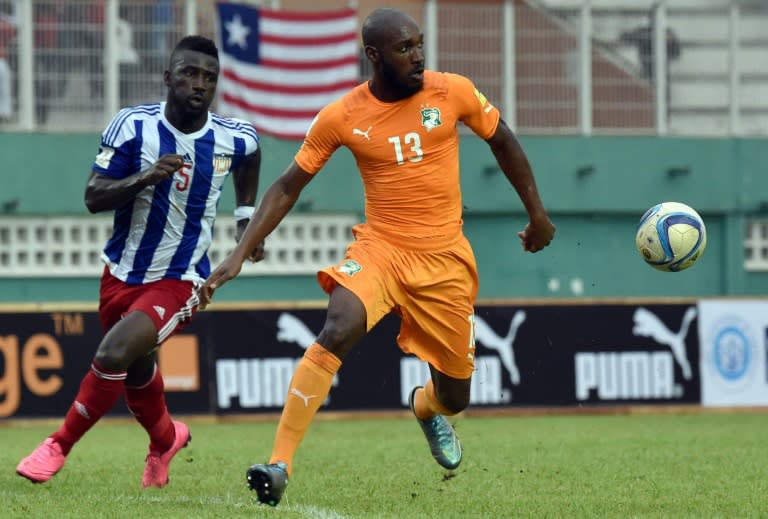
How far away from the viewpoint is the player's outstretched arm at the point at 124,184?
8078 mm

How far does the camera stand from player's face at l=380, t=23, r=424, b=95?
25.3ft

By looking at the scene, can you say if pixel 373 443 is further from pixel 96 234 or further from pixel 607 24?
pixel 607 24

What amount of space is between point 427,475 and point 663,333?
755cm

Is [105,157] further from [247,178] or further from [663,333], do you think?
[663,333]

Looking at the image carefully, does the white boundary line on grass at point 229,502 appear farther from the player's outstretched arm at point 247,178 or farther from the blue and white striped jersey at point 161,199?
the player's outstretched arm at point 247,178

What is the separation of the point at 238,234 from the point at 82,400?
1.35 m

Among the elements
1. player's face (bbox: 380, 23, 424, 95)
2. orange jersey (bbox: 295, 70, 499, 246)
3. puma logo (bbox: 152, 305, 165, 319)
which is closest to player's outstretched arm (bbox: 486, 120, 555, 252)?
orange jersey (bbox: 295, 70, 499, 246)

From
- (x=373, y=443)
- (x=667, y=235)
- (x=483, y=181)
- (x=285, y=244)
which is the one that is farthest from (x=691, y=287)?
(x=667, y=235)

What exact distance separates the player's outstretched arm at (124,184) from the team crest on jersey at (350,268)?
43.4 inches

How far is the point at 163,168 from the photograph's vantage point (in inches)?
317

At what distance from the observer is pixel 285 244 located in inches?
850

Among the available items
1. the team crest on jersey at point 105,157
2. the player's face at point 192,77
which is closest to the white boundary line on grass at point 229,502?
the team crest on jersey at point 105,157

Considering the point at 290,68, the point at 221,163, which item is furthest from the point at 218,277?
the point at 290,68

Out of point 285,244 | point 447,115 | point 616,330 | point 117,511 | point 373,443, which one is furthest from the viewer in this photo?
point 285,244
